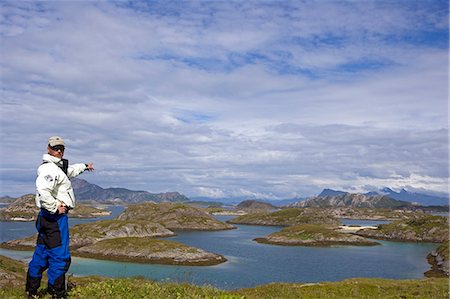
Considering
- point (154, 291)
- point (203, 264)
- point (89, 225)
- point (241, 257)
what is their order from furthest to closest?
point (89, 225) → point (241, 257) → point (203, 264) → point (154, 291)

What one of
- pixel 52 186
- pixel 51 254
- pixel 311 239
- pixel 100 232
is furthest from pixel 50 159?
pixel 311 239

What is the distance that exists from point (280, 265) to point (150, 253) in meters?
38.9

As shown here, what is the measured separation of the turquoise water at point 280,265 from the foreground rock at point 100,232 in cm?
1032

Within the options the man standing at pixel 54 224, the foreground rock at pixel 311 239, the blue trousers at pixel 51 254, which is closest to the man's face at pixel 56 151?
→ the man standing at pixel 54 224

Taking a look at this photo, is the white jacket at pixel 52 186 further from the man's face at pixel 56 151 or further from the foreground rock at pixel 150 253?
the foreground rock at pixel 150 253

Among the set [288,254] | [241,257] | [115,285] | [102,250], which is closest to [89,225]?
[102,250]

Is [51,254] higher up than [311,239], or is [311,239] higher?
[51,254]

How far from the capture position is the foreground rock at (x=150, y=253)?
387 ft

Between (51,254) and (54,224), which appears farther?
(54,224)

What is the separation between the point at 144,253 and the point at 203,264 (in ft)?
67.7

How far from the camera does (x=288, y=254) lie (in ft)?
468

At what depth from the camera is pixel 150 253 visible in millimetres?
121500

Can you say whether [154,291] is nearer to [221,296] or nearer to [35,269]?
[221,296]

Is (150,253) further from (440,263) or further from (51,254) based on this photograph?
(51,254)
